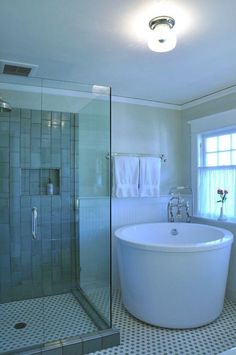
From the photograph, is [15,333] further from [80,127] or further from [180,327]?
[80,127]

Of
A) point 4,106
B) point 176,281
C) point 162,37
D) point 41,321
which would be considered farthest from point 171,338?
point 4,106

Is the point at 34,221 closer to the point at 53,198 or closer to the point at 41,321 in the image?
the point at 53,198

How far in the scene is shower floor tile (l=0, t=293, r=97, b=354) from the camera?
239 cm

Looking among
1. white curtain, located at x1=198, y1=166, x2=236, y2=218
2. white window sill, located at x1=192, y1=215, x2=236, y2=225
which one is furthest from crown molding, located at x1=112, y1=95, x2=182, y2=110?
white window sill, located at x1=192, y1=215, x2=236, y2=225

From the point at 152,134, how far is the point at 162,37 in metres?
2.12

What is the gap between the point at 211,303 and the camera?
8.99 feet

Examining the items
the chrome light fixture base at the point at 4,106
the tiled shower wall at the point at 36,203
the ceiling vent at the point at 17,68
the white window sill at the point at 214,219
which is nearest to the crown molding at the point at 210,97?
the white window sill at the point at 214,219

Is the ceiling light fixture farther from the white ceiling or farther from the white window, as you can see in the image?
the white window

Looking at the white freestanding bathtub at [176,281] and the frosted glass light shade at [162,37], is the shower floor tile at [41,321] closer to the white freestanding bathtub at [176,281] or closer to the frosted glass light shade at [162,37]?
the white freestanding bathtub at [176,281]

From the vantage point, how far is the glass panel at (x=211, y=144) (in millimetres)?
3686

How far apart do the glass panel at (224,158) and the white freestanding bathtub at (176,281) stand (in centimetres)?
103

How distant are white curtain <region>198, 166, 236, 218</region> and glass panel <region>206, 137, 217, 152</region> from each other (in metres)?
0.25

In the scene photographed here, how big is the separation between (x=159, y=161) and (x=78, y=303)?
6.53ft

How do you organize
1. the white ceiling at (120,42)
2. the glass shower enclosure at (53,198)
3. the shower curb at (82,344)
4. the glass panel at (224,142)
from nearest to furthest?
the white ceiling at (120,42) → the shower curb at (82,344) → the glass shower enclosure at (53,198) → the glass panel at (224,142)
